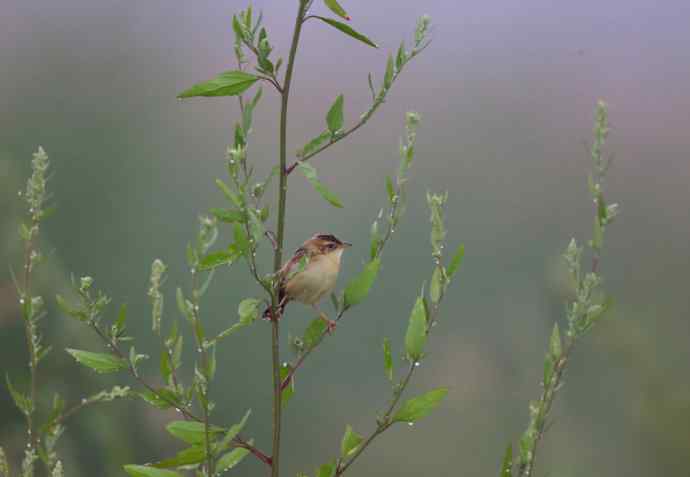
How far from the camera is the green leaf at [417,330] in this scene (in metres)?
0.49

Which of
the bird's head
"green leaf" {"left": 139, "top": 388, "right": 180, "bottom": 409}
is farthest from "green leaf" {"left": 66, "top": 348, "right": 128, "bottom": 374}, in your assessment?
the bird's head

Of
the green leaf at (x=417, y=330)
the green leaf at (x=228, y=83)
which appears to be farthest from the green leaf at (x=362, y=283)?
the green leaf at (x=228, y=83)

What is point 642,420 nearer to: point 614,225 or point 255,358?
point 614,225

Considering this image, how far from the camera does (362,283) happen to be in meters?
0.50

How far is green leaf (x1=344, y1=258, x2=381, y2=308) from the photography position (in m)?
0.49

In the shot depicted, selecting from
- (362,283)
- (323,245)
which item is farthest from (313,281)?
(362,283)

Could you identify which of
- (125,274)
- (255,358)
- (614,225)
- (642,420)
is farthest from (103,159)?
(642,420)

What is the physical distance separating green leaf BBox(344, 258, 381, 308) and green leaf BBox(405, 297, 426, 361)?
3 cm

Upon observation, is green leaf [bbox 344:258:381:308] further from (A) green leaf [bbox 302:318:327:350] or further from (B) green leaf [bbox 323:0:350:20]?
(B) green leaf [bbox 323:0:350:20]

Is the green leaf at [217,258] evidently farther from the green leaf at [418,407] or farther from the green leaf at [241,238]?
the green leaf at [418,407]

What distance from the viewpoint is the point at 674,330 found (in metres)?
1.13

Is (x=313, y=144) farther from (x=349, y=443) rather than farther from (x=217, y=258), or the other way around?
(x=349, y=443)

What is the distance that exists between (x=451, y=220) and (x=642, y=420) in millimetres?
392

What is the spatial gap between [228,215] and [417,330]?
147mm
